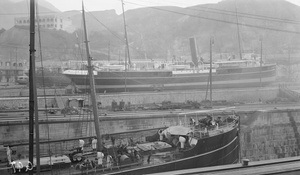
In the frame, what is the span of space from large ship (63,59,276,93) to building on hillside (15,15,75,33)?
16.1 meters

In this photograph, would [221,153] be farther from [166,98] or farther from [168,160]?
[166,98]

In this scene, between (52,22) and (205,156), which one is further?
(52,22)

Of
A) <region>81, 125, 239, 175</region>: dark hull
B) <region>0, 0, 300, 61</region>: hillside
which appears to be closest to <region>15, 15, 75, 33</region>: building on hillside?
<region>0, 0, 300, 61</region>: hillside

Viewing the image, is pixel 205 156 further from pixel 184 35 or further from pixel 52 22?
pixel 184 35

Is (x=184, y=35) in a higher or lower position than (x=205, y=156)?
higher

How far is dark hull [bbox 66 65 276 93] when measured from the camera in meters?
20.8

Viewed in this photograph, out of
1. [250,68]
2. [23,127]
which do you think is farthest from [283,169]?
[250,68]

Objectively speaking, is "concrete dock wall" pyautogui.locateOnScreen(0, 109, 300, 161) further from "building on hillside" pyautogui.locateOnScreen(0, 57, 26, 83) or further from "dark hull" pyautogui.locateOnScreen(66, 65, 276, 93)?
"building on hillside" pyautogui.locateOnScreen(0, 57, 26, 83)

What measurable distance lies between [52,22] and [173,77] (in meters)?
24.8

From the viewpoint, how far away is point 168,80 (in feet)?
71.7

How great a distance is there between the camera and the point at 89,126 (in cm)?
1102

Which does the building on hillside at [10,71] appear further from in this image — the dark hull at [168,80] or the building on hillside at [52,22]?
the dark hull at [168,80]

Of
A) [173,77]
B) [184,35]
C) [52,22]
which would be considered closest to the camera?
[173,77]

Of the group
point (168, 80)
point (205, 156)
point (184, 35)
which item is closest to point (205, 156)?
point (205, 156)
